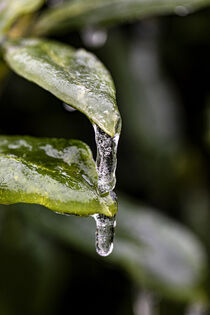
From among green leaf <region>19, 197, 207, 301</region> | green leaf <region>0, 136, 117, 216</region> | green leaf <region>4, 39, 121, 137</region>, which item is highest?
green leaf <region>4, 39, 121, 137</region>

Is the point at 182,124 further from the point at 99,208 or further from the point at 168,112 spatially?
the point at 99,208

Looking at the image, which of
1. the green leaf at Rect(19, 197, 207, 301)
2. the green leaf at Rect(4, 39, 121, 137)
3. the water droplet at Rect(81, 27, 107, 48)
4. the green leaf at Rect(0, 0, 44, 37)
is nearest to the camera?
the green leaf at Rect(4, 39, 121, 137)

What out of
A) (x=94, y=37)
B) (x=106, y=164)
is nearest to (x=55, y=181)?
(x=106, y=164)

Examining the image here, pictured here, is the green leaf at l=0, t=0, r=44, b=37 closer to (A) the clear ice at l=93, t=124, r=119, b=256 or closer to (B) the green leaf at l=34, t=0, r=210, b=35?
(B) the green leaf at l=34, t=0, r=210, b=35

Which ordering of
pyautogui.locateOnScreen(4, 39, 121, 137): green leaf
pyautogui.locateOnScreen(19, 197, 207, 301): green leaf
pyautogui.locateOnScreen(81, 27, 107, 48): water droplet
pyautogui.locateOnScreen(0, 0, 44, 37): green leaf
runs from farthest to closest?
pyautogui.locateOnScreen(81, 27, 107, 48): water droplet, pyautogui.locateOnScreen(19, 197, 207, 301): green leaf, pyautogui.locateOnScreen(0, 0, 44, 37): green leaf, pyautogui.locateOnScreen(4, 39, 121, 137): green leaf

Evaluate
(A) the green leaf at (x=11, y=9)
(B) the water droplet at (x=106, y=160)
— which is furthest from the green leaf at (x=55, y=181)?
(A) the green leaf at (x=11, y=9)

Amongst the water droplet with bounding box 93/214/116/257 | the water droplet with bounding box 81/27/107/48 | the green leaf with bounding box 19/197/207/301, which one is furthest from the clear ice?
the water droplet with bounding box 81/27/107/48
